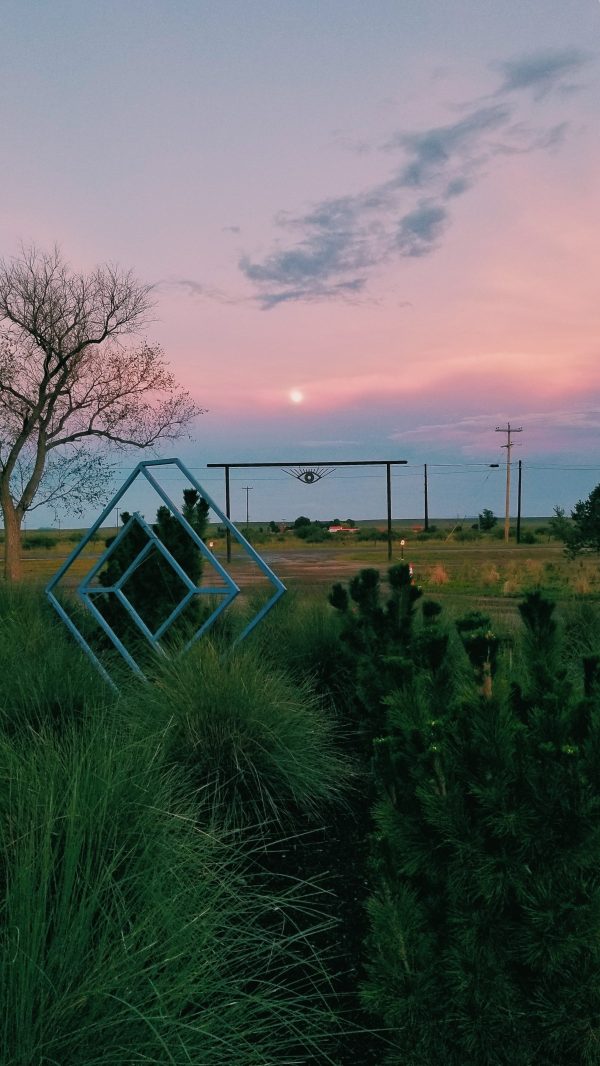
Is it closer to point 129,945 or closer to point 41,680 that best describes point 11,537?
point 41,680

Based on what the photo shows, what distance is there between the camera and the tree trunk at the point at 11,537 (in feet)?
81.0

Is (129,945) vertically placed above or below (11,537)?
below

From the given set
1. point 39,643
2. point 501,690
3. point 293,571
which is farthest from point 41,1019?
point 293,571

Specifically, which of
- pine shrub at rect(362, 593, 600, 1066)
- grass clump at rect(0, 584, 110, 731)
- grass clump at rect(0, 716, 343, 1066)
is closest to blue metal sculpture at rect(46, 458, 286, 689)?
grass clump at rect(0, 584, 110, 731)

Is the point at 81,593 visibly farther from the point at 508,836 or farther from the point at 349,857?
the point at 508,836

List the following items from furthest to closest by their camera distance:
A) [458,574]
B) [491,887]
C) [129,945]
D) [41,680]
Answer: [458,574] → [41,680] → [129,945] → [491,887]

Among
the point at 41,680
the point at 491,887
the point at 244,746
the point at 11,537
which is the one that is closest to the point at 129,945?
the point at 491,887

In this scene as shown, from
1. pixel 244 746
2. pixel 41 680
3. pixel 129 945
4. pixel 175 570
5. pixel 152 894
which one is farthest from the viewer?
pixel 175 570

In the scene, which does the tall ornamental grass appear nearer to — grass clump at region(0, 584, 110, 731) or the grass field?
grass clump at region(0, 584, 110, 731)

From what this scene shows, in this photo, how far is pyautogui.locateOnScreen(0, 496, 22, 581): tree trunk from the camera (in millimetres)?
24703

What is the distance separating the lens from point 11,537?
25266 mm

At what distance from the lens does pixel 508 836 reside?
2227 millimetres

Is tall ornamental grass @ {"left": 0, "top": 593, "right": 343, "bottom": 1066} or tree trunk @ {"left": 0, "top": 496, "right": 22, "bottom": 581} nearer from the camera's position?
tall ornamental grass @ {"left": 0, "top": 593, "right": 343, "bottom": 1066}

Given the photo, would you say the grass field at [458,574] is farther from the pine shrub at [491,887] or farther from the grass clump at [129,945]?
the pine shrub at [491,887]
